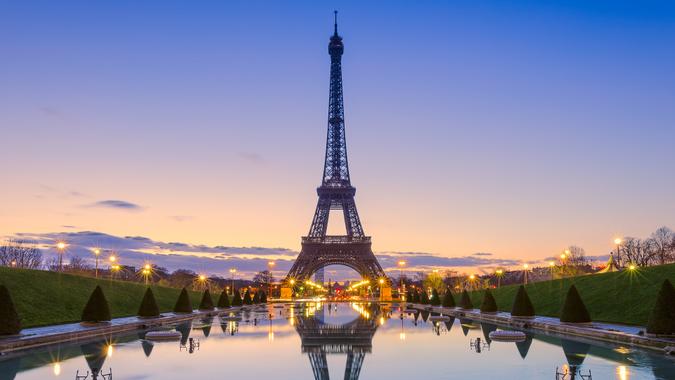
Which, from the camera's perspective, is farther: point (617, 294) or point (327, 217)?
point (327, 217)

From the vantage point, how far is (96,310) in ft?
91.4

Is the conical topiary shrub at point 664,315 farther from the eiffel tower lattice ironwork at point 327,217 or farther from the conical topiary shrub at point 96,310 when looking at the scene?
the eiffel tower lattice ironwork at point 327,217

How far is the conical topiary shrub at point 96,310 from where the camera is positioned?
2770cm

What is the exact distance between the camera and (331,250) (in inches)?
3487

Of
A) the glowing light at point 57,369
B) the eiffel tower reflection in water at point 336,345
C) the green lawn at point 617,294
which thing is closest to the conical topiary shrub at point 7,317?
the glowing light at point 57,369

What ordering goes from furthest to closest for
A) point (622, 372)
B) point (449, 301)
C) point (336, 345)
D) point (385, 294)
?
point (385, 294), point (449, 301), point (336, 345), point (622, 372)

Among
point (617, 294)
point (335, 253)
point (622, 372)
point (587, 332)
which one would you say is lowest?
point (622, 372)

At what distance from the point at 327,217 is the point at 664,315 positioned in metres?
75.5

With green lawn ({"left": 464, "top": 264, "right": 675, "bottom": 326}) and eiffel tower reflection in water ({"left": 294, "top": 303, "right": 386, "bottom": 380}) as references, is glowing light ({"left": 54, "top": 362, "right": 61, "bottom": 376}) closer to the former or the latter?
eiffel tower reflection in water ({"left": 294, "top": 303, "right": 386, "bottom": 380})

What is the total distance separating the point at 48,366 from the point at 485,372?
11.7 m

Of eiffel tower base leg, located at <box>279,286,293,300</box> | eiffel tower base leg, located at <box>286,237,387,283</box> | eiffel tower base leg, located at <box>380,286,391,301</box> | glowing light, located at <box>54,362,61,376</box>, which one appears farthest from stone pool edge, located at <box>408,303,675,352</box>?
eiffel tower base leg, located at <box>279,286,293,300</box>

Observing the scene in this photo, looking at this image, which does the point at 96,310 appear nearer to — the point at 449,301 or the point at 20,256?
the point at 449,301

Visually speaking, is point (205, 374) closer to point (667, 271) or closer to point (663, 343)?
point (663, 343)

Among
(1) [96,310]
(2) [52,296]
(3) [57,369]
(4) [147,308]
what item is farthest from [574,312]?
(2) [52,296]
